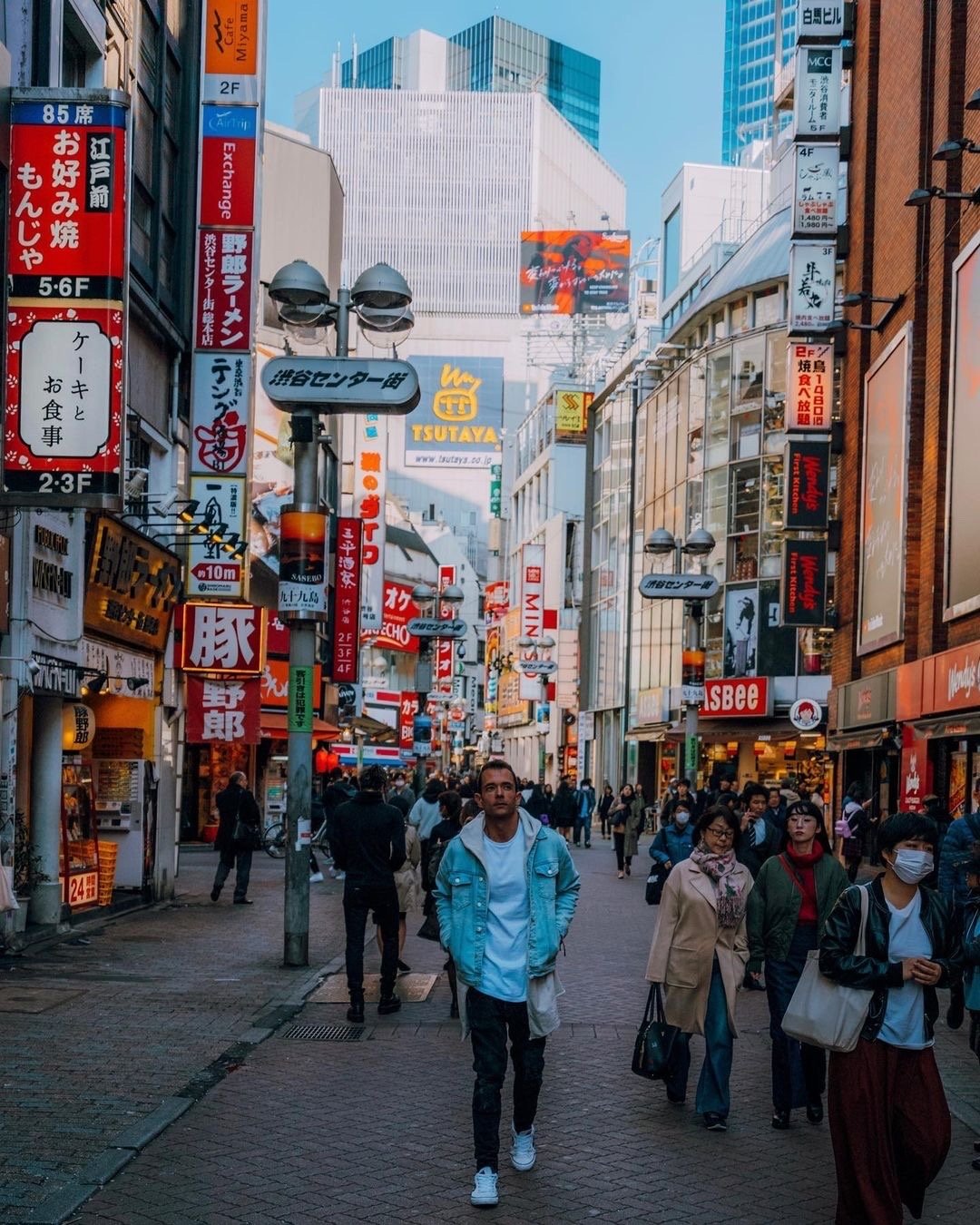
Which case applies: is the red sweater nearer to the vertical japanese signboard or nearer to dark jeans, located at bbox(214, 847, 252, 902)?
the vertical japanese signboard

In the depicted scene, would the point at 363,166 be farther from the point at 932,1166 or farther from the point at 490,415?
the point at 932,1166

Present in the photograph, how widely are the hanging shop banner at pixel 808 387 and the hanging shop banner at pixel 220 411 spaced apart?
1561 centimetres

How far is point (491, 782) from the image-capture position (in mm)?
7258

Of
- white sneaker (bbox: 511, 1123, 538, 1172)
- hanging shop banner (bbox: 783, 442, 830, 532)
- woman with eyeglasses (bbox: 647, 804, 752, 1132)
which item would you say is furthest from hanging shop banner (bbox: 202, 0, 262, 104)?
white sneaker (bbox: 511, 1123, 538, 1172)

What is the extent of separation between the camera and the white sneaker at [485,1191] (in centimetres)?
678

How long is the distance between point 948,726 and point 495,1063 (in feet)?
55.0

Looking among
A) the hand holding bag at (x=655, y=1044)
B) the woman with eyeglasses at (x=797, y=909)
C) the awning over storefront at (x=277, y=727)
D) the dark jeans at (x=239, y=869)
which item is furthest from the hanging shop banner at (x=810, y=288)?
the hand holding bag at (x=655, y=1044)

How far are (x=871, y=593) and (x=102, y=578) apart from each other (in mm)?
17476

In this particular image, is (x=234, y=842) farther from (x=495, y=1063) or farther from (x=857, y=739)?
(x=495, y=1063)

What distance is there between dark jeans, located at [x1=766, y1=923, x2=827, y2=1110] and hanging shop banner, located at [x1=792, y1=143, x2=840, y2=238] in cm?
2523

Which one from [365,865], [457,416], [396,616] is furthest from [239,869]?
[457,416]

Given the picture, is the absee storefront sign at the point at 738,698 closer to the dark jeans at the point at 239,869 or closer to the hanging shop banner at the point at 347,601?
the hanging shop banner at the point at 347,601

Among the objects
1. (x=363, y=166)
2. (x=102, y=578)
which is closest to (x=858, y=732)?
(x=102, y=578)

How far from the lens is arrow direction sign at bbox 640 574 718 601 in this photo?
1127 inches
